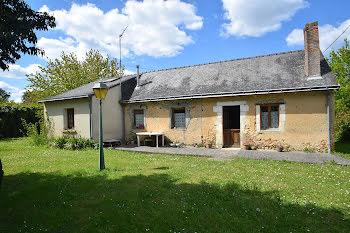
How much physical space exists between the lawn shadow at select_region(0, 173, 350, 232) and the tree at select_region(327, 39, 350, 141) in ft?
40.8

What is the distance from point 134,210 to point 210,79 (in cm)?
943

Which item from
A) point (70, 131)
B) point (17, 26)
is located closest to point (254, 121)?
point (17, 26)

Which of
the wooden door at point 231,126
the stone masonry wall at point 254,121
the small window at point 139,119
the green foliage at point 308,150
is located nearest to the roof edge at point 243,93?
the stone masonry wall at point 254,121

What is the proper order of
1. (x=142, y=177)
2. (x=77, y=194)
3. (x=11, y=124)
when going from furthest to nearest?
(x=11, y=124)
(x=142, y=177)
(x=77, y=194)

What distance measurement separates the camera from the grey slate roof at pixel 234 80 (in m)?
9.21

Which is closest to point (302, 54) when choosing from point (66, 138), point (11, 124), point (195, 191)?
point (195, 191)

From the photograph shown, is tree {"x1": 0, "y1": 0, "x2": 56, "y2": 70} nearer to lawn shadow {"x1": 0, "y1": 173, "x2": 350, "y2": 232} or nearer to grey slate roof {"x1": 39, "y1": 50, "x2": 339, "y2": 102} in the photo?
lawn shadow {"x1": 0, "y1": 173, "x2": 350, "y2": 232}

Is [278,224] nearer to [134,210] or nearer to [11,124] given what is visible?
[134,210]

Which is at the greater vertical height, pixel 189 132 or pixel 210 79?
pixel 210 79

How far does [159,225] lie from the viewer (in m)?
3.14

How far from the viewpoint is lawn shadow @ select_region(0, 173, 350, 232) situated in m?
3.10

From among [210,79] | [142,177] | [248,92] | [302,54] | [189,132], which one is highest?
[302,54]

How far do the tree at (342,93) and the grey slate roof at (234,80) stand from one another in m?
5.92

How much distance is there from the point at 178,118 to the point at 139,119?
2718 millimetres
